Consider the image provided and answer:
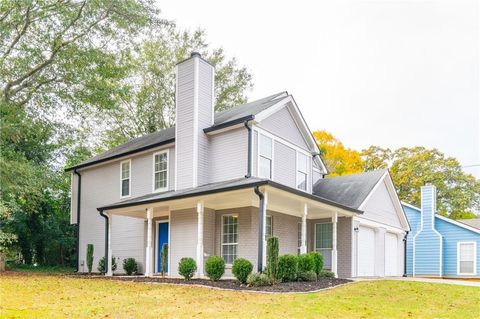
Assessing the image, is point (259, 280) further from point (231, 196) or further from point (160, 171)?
point (160, 171)

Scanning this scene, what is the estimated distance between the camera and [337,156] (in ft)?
122

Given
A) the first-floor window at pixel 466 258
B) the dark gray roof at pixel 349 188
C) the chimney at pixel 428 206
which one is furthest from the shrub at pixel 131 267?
the first-floor window at pixel 466 258

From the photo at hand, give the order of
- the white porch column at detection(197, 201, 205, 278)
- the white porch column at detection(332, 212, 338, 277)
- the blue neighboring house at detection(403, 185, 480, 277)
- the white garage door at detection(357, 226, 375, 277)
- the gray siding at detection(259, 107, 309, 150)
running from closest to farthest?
the white porch column at detection(197, 201, 205, 278), the white porch column at detection(332, 212, 338, 277), the gray siding at detection(259, 107, 309, 150), the white garage door at detection(357, 226, 375, 277), the blue neighboring house at detection(403, 185, 480, 277)

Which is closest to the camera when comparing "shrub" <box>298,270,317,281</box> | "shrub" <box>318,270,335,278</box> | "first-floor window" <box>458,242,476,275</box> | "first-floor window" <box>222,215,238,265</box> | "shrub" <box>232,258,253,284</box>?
"shrub" <box>232,258,253,284</box>

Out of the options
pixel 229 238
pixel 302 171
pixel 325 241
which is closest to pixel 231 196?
pixel 229 238

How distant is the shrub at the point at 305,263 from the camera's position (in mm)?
Answer: 13379

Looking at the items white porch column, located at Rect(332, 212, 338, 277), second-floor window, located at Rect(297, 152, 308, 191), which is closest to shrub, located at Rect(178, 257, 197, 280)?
white porch column, located at Rect(332, 212, 338, 277)

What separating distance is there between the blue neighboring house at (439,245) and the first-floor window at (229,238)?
47.4 feet

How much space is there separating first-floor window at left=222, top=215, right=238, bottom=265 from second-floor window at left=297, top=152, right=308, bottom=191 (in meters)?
3.75

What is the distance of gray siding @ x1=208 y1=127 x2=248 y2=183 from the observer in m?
15.1

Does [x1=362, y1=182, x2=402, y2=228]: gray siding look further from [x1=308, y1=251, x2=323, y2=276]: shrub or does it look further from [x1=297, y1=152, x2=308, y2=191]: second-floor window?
[x1=308, y1=251, x2=323, y2=276]: shrub

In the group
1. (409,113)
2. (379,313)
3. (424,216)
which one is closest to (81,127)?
(379,313)

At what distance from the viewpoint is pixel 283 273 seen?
12547mm

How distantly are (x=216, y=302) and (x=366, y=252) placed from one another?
11.3m
